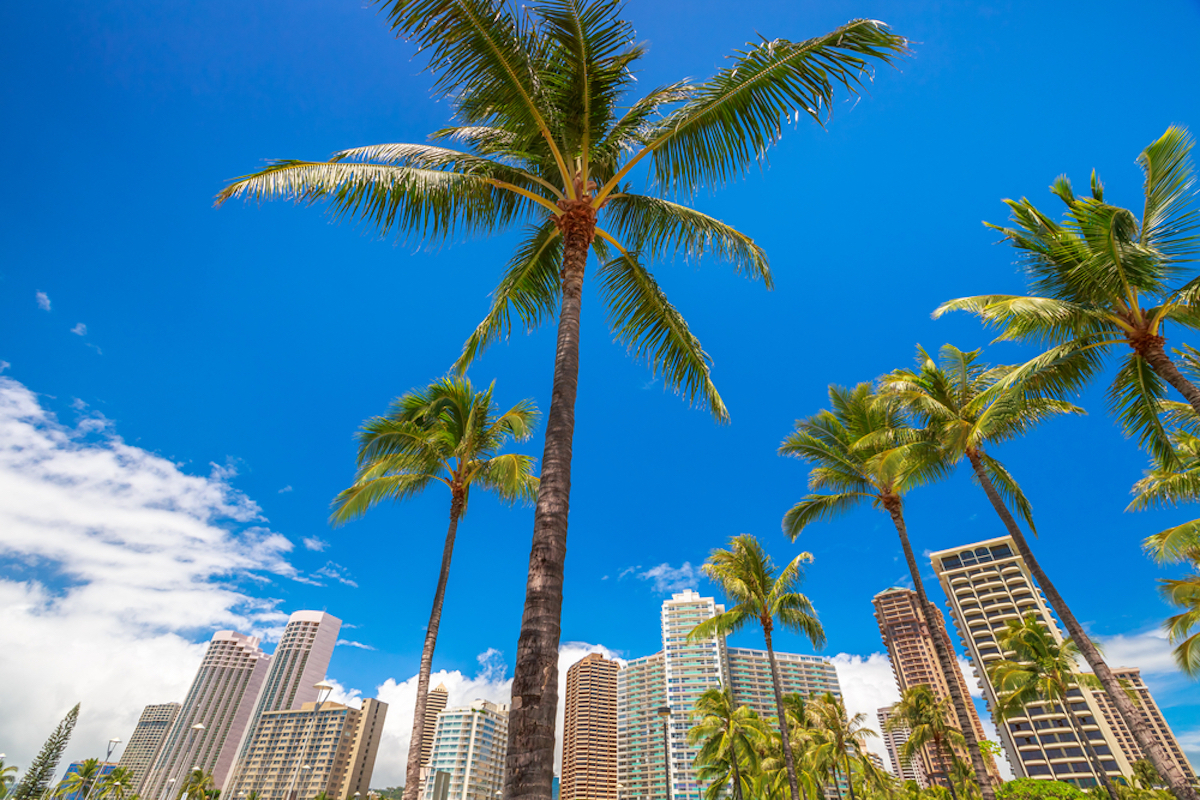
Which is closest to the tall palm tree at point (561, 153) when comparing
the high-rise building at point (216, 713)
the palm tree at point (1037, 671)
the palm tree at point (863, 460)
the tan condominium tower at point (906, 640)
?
the palm tree at point (863, 460)

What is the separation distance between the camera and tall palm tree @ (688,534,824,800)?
21922 millimetres

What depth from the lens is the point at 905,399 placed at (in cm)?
1584

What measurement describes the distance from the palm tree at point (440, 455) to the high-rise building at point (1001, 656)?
7087cm

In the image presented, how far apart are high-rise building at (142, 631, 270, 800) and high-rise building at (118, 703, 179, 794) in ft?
35.5

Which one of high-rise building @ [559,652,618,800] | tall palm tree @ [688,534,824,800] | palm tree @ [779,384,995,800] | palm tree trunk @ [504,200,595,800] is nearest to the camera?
palm tree trunk @ [504,200,595,800]

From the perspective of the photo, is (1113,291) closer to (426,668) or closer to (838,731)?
(426,668)

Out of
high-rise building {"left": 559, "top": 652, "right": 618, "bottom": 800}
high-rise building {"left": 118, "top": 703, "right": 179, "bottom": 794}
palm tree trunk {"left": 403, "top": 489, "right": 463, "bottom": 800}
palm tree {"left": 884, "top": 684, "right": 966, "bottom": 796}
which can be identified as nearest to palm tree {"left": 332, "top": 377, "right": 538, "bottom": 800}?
palm tree trunk {"left": 403, "top": 489, "right": 463, "bottom": 800}

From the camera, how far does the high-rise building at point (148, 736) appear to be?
158762 millimetres

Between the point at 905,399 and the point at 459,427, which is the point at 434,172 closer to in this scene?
the point at 459,427

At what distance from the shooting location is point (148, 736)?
6565 inches

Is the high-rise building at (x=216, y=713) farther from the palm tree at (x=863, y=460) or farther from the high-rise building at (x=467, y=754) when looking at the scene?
the palm tree at (x=863, y=460)

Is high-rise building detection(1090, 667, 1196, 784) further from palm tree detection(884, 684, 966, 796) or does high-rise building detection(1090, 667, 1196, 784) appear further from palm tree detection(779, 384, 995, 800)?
palm tree detection(779, 384, 995, 800)

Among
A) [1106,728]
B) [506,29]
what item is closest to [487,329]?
[506,29]

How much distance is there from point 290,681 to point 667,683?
359ft
